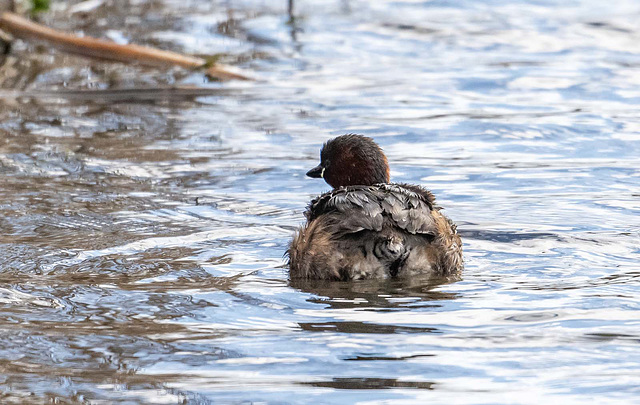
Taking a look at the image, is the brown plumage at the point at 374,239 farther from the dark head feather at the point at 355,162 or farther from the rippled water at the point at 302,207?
the dark head feather at the point at 355,162

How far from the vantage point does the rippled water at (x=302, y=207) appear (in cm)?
536

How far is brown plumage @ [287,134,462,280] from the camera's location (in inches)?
269

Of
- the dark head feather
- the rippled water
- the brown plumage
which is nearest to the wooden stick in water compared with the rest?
the rippled water

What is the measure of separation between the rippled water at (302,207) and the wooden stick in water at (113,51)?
192 millimetres

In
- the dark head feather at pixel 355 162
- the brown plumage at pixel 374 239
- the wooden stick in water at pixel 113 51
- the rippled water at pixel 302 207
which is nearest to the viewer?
the rippled water at pixel 302 207

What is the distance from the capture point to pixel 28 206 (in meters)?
9.27

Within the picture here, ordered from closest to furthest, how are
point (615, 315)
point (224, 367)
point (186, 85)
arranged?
point (224, 367)
point (615, 315)
point (186, 85)

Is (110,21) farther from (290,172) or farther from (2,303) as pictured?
(2,303)

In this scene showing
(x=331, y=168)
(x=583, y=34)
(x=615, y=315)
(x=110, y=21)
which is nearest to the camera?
(x=615, y=315)

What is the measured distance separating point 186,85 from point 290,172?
4.40m

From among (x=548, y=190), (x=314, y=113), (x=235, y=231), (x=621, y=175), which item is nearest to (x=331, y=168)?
(x=235, y=231)

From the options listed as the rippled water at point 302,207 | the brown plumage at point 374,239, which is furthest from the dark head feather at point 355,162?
the brown plumage at point 374,239

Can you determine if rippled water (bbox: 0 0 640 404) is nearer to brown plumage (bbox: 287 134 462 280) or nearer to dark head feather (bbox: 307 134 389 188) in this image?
brown plumage (bbox: 287 134 462 280)

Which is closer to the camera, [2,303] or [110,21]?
[2,303]
